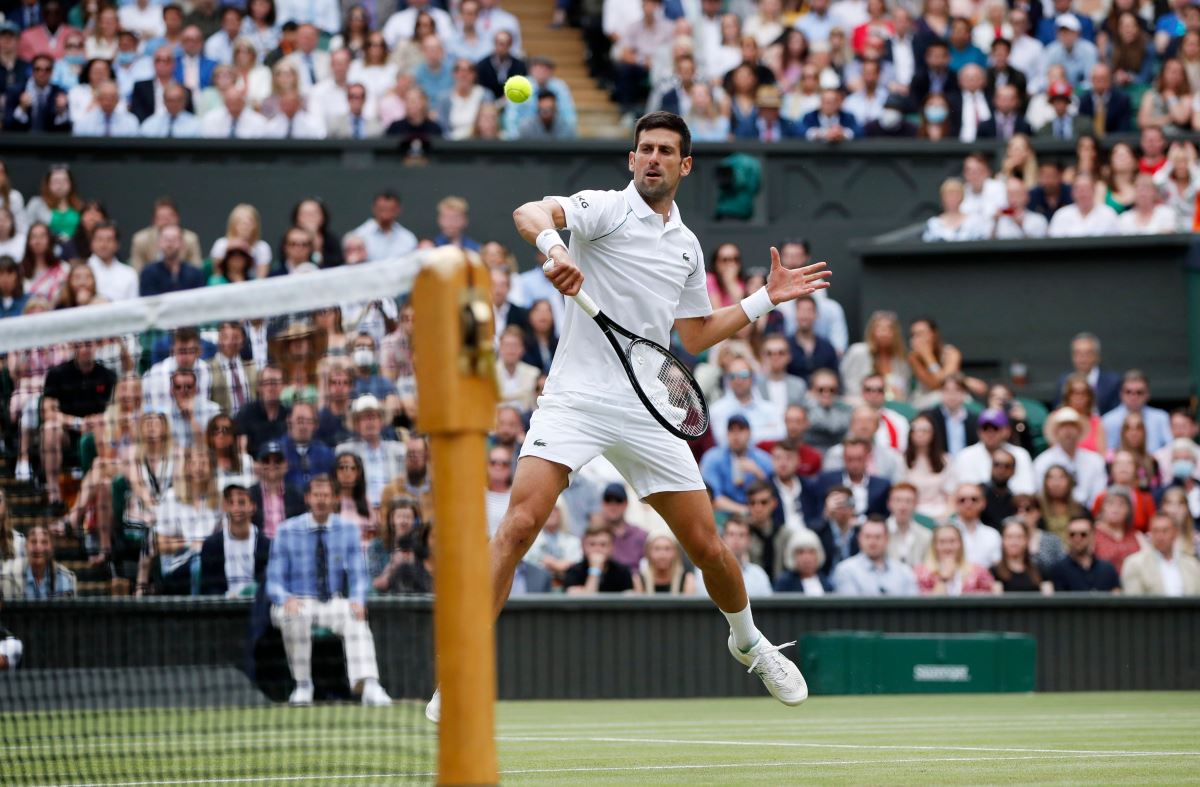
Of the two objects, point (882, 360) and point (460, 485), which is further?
point (882, 360)

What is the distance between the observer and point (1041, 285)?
1845 centimetres

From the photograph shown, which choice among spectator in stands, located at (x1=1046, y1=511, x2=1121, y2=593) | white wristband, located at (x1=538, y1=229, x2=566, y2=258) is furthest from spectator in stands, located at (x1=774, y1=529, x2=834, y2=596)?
white wristband, located at (x1=538, y1=229, x2=566, y2=258)

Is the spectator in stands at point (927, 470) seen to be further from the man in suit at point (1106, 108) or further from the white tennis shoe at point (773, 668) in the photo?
the white tennis shoe at point (773, 668)

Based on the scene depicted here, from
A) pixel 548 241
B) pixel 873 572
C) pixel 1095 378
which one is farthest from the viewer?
pixel 1095 378

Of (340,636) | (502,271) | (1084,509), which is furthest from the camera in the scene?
(502,271)

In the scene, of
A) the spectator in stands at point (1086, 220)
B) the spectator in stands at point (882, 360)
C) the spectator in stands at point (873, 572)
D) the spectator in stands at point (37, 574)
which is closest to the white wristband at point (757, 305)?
the spectator in stands at point (37, 574)

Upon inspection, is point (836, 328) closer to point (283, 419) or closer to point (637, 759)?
point (637, 759)

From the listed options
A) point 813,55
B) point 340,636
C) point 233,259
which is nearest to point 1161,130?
point 813,55

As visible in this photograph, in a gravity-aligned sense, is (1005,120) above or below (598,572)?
above

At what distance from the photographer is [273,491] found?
566cm

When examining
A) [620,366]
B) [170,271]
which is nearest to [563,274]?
[620,366]

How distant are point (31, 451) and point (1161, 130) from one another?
14.6 meters

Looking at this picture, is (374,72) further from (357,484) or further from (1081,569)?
(357,484)

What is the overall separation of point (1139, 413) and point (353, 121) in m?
7.97
